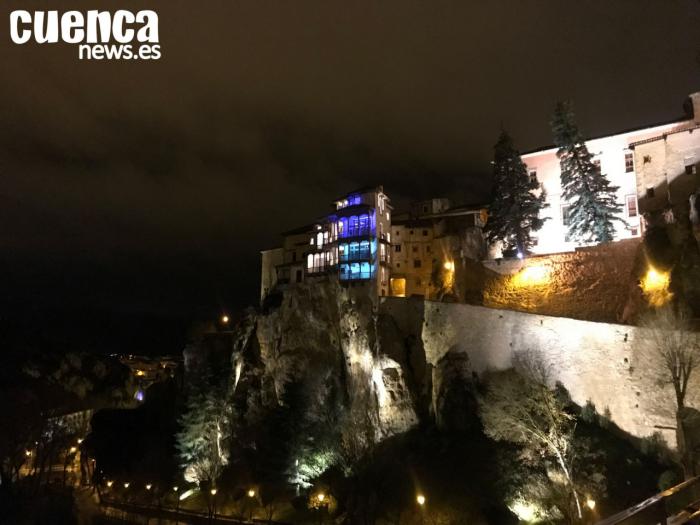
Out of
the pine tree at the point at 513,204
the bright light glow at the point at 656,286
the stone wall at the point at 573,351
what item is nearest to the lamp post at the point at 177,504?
the stone wall at the point at 573,351

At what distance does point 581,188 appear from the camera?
3984cm

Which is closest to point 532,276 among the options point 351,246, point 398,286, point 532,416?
point 532,416

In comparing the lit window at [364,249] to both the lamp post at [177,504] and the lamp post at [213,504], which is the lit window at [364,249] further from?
the lamp post at [177,504]

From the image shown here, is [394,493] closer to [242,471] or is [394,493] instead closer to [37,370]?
[242,471]

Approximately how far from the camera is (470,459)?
2975cm

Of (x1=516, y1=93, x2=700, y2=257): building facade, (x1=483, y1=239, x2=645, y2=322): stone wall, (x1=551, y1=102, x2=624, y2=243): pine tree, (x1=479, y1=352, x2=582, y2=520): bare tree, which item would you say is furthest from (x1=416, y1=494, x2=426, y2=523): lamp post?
(x1=516, y1=93, x2=700, y2=257): building facade

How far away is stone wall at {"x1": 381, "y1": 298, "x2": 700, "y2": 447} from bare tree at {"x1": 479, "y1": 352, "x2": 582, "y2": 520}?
102 cm

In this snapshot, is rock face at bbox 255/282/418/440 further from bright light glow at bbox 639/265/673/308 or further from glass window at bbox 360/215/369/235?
bright light glow at bbox 639/265/673/308

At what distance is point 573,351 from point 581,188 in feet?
53.3

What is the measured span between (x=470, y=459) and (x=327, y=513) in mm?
11690

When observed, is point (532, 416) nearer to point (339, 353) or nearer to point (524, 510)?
point (524, 510)

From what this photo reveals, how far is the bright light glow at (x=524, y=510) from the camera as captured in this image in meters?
24.8

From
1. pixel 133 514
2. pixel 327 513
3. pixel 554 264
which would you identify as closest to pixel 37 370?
pixel 133 514

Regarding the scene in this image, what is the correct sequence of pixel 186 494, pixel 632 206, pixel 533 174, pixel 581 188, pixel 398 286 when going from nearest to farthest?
pixel 632 206, pixel 581 188, pixel 533 174, pixel 186 494, pixel 398 286
